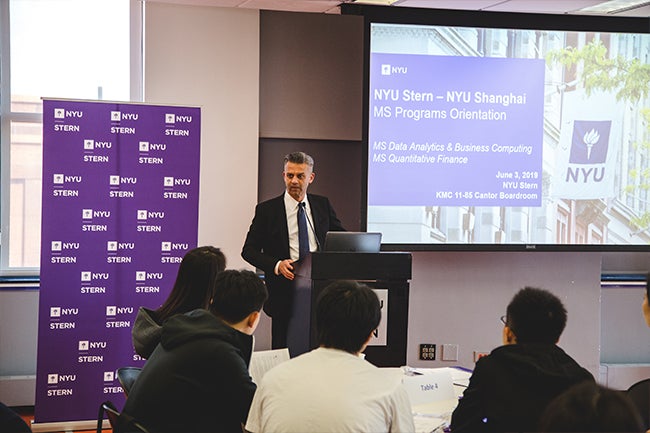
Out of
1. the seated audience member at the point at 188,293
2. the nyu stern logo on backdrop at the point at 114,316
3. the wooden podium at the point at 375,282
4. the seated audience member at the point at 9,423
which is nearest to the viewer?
the seated audience member at the point at 9,423

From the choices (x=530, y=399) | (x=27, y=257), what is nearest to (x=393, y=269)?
(x=530, y=399)

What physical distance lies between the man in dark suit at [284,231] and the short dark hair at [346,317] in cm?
196

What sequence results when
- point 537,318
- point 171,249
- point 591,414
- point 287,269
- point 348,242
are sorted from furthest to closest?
point 171,249 → point 287,269 → point 348,242 → point 537,318 → point 591,414

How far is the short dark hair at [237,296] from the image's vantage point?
2.73 metres

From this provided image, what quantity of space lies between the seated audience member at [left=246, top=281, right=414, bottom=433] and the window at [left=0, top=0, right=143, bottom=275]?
12.3 ft

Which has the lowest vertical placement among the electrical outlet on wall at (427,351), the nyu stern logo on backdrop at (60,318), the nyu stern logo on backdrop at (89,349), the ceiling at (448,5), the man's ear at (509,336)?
the electrical outlet on wall at (427,351)

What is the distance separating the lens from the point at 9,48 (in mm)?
5539

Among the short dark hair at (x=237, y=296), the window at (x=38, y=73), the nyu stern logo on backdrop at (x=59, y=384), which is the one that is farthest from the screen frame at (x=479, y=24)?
the short dark hair at (x=237, y=296)

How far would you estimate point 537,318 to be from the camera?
8.23ft

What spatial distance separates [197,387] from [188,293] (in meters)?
0.71

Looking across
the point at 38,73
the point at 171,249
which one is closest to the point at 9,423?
the point at 171,249

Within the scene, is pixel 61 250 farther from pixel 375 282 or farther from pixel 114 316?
pixel 375 282

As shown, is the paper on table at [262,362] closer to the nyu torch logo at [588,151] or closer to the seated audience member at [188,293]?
the seated audience member at [188,293]

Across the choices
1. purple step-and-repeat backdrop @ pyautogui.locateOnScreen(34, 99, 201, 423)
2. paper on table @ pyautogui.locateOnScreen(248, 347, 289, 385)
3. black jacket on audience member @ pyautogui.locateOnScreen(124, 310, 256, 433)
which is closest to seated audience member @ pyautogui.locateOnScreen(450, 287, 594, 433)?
black jacket on audience member @ pyautogui.locateOnScreen(124, 310, 256, 433)
